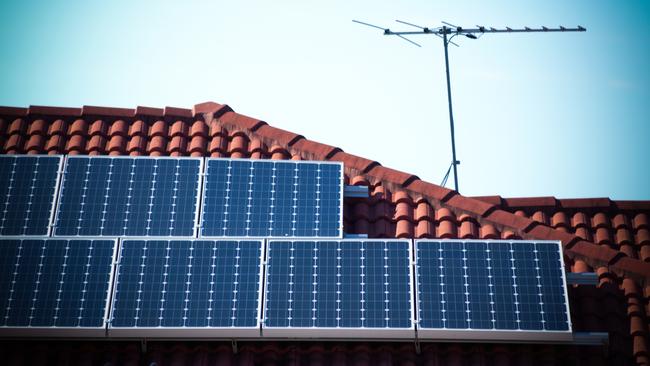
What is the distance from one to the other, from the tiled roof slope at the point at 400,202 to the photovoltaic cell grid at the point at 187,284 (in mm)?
2880

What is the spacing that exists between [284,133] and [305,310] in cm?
501

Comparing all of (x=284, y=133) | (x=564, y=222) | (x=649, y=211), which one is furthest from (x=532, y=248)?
(x=284, y=133)

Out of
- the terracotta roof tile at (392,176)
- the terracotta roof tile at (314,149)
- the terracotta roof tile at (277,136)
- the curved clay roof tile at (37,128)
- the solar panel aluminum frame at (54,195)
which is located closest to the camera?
the solar panel aluminum frame at (54,195)

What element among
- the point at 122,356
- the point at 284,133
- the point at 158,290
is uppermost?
the point at 284,133

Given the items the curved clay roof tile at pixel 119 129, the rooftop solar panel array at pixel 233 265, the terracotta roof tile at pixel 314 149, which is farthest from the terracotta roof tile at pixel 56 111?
the terracotta roof tile at pixel 314 149

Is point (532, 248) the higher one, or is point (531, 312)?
point (532, 248)

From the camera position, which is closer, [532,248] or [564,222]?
[532,248]

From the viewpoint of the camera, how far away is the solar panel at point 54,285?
17.5m

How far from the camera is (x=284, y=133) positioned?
21.2 meters

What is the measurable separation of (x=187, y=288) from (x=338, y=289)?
2827 millimetres

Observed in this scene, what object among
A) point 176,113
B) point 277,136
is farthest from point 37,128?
point 277,136

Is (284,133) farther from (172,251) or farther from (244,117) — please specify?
(172,251)

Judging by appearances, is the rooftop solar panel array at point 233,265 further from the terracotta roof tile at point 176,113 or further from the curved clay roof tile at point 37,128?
the terracotta roof tile at point 176,113

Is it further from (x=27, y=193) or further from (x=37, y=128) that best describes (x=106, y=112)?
(x=27, y=193)
